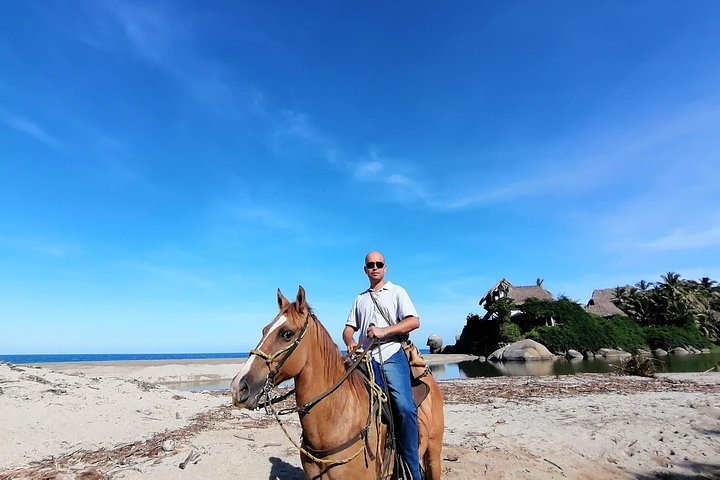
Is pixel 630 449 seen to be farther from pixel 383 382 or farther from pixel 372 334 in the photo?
pixel 372 334

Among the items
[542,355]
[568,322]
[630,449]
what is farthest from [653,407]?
[568,322]

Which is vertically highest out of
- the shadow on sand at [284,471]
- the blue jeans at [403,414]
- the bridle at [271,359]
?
the bridle at [271,359]

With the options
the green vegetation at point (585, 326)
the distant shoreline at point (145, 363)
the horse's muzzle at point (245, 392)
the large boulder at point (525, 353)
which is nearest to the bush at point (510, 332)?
the green vegetation at point (585, 326)

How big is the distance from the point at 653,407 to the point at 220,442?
11.7 metres

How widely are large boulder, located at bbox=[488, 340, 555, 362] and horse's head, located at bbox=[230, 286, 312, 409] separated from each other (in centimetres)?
4108

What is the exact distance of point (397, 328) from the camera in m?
3.89

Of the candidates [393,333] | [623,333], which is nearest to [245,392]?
[393,333]

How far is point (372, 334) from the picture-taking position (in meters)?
3.77

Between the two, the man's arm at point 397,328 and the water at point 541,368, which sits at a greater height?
the man's arm at point 397,328

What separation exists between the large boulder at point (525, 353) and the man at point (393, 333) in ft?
130

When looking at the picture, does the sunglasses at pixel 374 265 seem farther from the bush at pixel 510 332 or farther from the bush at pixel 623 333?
the bush at pixel 623 333

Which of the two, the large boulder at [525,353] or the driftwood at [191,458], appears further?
the large boulder at [525,353]

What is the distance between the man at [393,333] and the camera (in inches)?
157

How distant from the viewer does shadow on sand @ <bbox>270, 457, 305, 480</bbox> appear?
6.18 m
